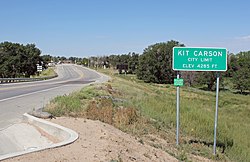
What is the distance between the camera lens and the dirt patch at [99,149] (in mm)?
6266

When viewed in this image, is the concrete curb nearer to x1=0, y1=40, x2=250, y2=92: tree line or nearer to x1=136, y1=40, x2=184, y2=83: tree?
x1=0, y1=40, x2=250, y2=92: tree line

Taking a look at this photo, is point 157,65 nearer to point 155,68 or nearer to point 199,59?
point 155,68

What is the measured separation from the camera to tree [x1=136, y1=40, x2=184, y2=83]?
3243 inches

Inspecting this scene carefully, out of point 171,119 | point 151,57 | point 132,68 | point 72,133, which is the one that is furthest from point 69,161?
point 132,68

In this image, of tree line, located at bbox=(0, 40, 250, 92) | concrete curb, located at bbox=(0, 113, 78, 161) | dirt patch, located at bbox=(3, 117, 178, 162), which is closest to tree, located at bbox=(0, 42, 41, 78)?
tree line, located at bbox=(0, 40, 250, 92)

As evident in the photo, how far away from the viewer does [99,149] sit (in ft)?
23.0

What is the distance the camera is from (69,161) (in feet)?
19.9

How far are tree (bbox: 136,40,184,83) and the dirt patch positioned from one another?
240ft

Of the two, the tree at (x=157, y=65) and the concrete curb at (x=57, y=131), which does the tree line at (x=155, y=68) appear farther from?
the concrete curb at (x=57, y=131)

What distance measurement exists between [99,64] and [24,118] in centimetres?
16859

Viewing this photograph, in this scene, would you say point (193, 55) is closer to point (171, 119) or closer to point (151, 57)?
point (171, 119)

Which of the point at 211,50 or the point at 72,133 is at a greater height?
the point at 211,50

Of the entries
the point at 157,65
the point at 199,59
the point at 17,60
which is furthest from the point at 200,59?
the point at 17,60

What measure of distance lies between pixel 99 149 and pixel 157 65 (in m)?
75.7
